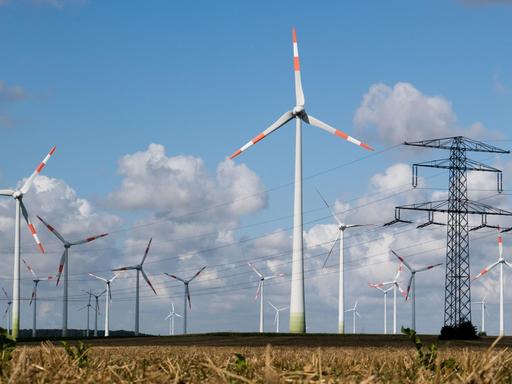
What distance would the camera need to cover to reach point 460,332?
11156cm

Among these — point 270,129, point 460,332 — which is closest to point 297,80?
point 270,129

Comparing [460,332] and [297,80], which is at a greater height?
[297,80]

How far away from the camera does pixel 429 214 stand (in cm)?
13038

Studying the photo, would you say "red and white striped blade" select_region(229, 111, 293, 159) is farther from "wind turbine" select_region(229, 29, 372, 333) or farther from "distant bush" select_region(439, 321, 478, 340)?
"distant bush" select_region(439, 321, 478, 340)

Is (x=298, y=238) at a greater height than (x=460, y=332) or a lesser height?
greater

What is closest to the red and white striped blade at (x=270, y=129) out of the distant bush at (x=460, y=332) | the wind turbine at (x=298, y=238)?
the wind turbine at (x=298, y=238)

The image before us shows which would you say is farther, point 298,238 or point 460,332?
point 298,238

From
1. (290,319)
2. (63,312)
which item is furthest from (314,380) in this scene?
(63,312)

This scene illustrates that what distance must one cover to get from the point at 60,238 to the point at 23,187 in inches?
793

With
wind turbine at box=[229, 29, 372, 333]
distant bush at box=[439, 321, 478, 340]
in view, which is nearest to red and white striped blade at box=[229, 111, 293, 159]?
wind turbine at box=[229, 29, 372, 333]

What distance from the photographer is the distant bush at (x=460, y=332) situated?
110225 mm

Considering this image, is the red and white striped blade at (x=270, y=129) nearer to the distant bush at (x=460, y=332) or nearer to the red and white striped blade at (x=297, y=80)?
the red and white striped blade at (x=297, y=80)

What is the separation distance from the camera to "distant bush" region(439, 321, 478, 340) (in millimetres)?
110225

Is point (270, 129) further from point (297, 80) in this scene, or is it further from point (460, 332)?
point (460, 332)
